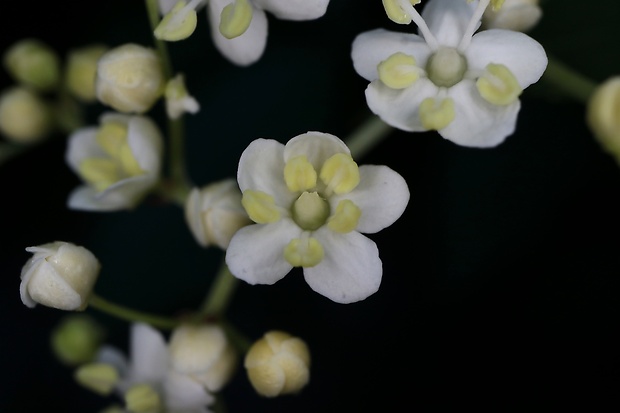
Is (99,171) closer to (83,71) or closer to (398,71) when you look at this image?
(83,71)

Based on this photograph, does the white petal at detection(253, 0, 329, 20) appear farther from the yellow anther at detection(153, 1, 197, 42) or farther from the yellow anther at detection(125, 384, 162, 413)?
the yellow anther at detection(125, 384, 162, 413)

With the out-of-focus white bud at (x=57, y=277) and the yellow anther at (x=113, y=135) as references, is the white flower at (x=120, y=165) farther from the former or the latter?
the out-of-focus white bud at (x=57, y=277)

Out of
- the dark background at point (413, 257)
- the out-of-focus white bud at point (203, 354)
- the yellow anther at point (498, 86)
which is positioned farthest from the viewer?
the dark background at point (413, 257)

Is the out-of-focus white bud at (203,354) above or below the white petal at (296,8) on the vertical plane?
below

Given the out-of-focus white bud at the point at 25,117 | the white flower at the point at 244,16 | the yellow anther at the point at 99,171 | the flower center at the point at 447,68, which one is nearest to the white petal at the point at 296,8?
the white flower at the point at 244,16

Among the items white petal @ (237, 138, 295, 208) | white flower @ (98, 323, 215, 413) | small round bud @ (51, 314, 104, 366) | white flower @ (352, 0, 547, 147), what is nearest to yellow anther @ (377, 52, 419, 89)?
white flower @ (352, 0, 547, 147)

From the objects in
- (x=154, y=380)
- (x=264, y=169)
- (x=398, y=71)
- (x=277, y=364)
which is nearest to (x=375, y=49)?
(x=398, y=71)
